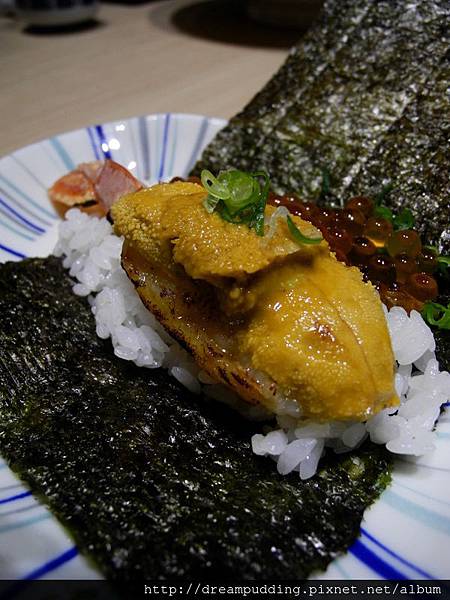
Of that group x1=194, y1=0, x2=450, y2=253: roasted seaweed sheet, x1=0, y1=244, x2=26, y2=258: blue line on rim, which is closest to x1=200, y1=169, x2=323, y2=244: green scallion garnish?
x1=194, y1=0, x2=450, y2=253: roasted seaweed sheet

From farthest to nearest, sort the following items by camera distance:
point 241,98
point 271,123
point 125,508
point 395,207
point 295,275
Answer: point 241,98 → point 271,123 → point 395,207 → point 295,275 → point 125,508

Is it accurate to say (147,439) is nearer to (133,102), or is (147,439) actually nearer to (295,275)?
(295,275)

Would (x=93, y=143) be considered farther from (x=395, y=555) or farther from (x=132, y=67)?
(x=395, y=555)

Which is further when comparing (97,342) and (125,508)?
(97,342)

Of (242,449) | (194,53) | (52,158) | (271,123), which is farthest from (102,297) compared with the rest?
(194,53)

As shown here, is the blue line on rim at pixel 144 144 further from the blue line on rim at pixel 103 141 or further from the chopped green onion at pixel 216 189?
the chopped green onion at pixel 216 189
